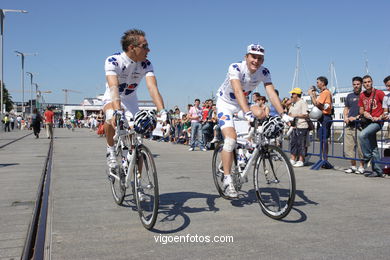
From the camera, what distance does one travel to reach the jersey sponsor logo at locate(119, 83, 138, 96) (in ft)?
16.0

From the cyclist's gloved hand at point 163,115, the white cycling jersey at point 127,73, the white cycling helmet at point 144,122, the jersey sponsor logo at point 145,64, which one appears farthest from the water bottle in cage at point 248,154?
the jersey sponsor logo at point 145,64

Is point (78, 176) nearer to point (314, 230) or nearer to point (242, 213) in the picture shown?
point (242, 213)

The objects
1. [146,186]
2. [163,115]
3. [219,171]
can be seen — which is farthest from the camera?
[219,171]

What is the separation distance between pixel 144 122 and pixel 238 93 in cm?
141

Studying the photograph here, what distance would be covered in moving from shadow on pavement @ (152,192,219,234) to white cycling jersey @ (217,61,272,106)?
57.2 inches

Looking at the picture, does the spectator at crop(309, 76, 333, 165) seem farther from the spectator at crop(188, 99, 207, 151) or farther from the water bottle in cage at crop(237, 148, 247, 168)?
the spectator at crop(188, 99, 207, 151)

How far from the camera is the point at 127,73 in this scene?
477 cm

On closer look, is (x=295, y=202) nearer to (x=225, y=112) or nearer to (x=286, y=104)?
(x=225, y=112)

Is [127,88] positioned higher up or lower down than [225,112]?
higher up

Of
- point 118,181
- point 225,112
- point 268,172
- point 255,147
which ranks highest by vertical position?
point 225,112

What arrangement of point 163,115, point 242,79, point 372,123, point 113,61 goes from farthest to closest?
point 372,123, point 242,79, point 113,61, point 163,115

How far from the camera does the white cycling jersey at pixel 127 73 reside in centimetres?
459

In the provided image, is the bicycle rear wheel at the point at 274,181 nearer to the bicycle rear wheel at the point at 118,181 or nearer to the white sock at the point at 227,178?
the white sock at the point at 227,178

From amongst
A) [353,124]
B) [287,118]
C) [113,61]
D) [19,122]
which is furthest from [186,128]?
[19,122]
